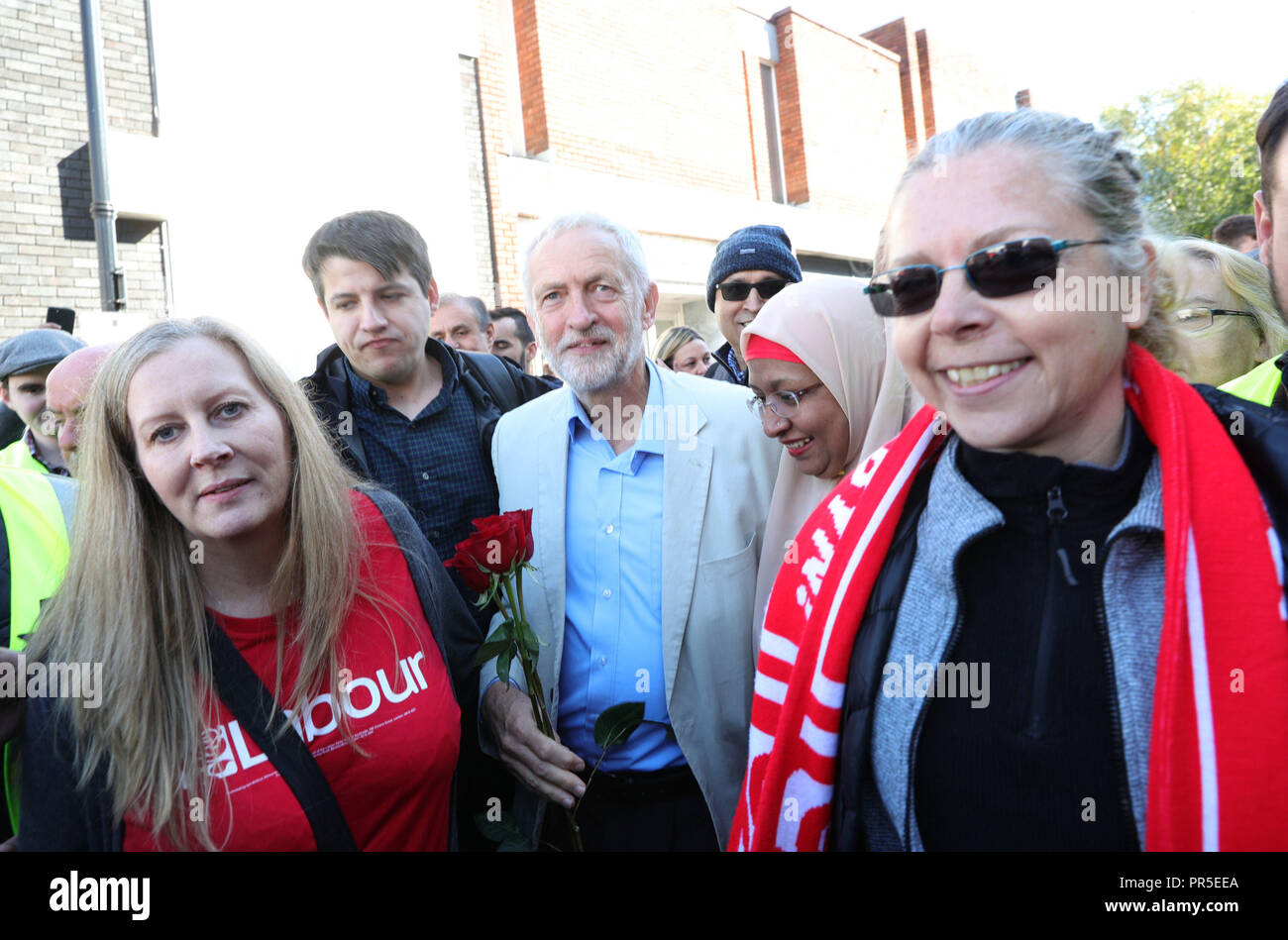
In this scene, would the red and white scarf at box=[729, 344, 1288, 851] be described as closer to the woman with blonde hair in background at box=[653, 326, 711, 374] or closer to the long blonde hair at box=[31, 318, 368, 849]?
the long blonde hair at box=[31, 318, 368, 849]

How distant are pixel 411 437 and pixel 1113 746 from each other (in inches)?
91.6

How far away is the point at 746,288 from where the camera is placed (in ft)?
14.8

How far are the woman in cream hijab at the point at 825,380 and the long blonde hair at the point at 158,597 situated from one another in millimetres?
1159

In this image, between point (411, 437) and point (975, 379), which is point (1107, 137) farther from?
point (411, 437)

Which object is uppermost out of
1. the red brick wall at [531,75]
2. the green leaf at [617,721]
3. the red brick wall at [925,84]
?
the red brick wall at [925,84]

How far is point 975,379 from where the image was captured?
153 centimetres

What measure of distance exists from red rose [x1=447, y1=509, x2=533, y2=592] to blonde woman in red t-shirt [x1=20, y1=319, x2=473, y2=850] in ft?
0.82

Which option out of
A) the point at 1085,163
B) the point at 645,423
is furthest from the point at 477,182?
the point at 1085,163

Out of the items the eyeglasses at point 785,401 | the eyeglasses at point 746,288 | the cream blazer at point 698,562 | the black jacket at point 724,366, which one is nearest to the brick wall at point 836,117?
the black jacket at point 724,366

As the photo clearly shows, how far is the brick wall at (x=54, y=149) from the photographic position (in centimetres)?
716

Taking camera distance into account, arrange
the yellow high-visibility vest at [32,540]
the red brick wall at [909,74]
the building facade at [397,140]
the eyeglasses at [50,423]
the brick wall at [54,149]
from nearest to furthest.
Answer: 1. the yellow high-visibility vest at [32,540]
2. the eyeglasses at [50,423]
3. the brick wall at [54,149]
4. the building facade at [397,140]
5. the red brick wall at [909,74]

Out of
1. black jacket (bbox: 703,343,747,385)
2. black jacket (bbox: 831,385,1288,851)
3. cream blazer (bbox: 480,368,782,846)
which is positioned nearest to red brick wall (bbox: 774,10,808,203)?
black jacket (bbox: 703,343,747,385)

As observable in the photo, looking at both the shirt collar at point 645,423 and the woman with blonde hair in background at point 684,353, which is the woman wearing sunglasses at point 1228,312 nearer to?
the shirt collar at point 645,423

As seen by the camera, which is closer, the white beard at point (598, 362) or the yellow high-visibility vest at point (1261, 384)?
the yellow high-visibility vest at point (1261, 384)
